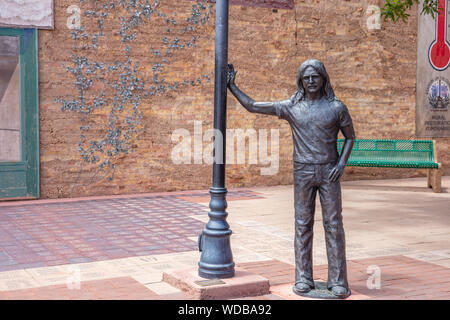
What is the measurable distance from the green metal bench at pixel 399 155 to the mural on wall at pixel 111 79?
3.86 m

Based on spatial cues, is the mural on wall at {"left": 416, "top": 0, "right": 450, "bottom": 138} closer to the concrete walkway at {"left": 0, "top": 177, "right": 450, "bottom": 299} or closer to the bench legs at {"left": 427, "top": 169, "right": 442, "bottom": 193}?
the bench legs at {"left": 427, "top": 169, "right": 442, "bottom": 193}

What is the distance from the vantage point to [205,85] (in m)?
11.0

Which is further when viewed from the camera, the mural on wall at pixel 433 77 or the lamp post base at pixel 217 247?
Result: the mural on wall at pixel 433 77

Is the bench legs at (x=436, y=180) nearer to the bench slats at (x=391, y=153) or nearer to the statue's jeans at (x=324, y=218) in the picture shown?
the bench slats at (x=391, y=153)

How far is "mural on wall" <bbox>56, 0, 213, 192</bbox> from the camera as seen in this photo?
995cm

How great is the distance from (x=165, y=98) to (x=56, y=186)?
2.40 m

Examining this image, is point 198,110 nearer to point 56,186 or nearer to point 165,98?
point 165,98

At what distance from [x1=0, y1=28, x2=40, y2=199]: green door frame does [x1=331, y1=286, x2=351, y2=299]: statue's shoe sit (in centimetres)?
638

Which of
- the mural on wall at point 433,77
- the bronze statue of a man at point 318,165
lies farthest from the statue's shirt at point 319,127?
the mural on wall at point 433,77

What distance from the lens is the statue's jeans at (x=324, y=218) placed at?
4730mm

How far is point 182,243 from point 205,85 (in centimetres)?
484

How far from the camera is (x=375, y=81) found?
1273cm

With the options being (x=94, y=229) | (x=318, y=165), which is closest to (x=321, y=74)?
(x=318, y=165)

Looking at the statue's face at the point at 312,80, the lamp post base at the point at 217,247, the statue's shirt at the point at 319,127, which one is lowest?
the lamp post base at the point at 217,247
